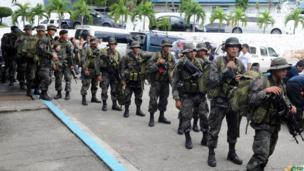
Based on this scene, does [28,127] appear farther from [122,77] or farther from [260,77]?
[260,77]

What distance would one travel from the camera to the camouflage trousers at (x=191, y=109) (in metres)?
7.14

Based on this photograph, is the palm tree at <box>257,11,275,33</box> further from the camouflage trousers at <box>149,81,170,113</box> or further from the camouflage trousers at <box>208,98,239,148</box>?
the camouflage trousers at <box>208,98,239,148</box>

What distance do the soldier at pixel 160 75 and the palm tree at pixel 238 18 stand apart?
25.8m

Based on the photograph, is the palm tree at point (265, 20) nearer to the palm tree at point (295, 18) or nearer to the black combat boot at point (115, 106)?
the palm tree at point (295, 18)

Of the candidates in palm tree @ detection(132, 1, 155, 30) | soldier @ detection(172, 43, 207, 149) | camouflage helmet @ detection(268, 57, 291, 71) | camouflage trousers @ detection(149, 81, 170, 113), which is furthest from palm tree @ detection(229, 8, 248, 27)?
camouflage helmet @ detection(268, 57, 291, 71)

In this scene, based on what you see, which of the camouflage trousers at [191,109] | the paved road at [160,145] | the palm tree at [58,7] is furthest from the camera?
the palm tree at [58,7]

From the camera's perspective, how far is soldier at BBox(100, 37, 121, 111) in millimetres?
10016

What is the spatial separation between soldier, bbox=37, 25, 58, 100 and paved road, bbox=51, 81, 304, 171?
4.40ft

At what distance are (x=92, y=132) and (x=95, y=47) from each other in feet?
10.5

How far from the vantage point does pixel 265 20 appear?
33344 mm

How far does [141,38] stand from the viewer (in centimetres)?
2230

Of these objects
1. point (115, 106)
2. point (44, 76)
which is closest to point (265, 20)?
point (115, 106)

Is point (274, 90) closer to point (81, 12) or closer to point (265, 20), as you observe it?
point (265, 20)

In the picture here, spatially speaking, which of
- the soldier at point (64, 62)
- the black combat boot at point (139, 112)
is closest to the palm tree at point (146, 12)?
the soldier at point (64, 62)
